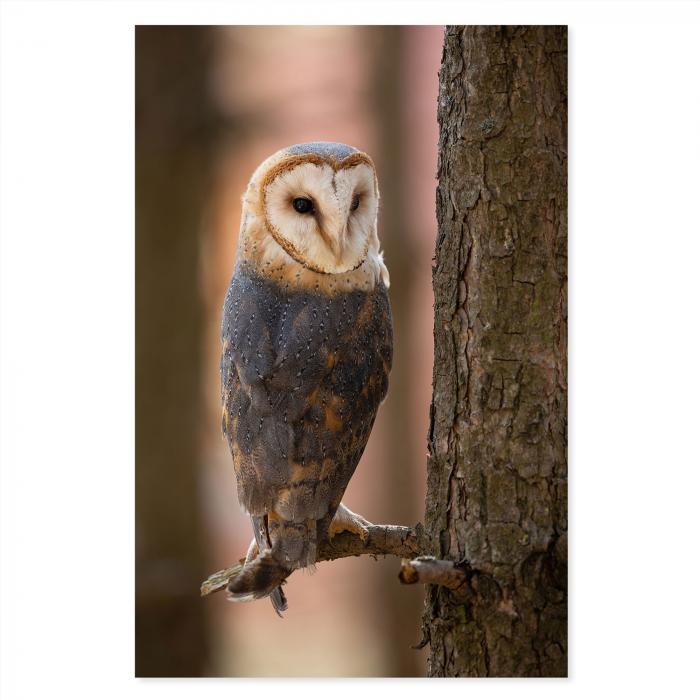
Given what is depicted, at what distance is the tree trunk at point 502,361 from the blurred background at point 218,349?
2.74 feet

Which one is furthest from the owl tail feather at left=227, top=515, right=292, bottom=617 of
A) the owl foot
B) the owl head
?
the owl head

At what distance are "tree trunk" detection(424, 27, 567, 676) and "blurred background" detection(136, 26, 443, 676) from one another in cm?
83

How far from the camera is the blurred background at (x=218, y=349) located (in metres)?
2.93

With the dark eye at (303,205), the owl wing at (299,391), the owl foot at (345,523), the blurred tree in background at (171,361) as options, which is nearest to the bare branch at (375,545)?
the owl foot at (345,523)

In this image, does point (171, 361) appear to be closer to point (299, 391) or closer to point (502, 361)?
point (299, 391)

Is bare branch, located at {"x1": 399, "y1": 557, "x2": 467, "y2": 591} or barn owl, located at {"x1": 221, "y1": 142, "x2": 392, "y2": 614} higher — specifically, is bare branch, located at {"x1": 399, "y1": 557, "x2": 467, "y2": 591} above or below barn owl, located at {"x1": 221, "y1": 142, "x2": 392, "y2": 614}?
below

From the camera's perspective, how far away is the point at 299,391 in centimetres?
207

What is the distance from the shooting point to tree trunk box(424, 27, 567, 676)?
1938mm

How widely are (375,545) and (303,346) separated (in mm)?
537

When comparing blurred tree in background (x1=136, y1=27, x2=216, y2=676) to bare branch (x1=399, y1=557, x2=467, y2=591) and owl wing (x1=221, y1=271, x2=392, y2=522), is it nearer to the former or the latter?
owl wing (x1=221, y1=271, x2=392, y2=522)

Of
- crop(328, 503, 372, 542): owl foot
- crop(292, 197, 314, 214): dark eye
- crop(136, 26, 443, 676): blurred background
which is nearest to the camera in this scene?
crop(292, 197, 314, 214): dark eye

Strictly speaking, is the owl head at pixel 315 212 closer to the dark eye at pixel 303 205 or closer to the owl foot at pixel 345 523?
the dark eye at pixel 303 205

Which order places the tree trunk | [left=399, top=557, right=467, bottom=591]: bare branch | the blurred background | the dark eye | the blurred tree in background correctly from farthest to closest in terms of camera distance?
the blurred tree in background
the blurred background
the dark eye
the tree trunk
[left=399, top=557, right=467, bottom=591]: bare branch
